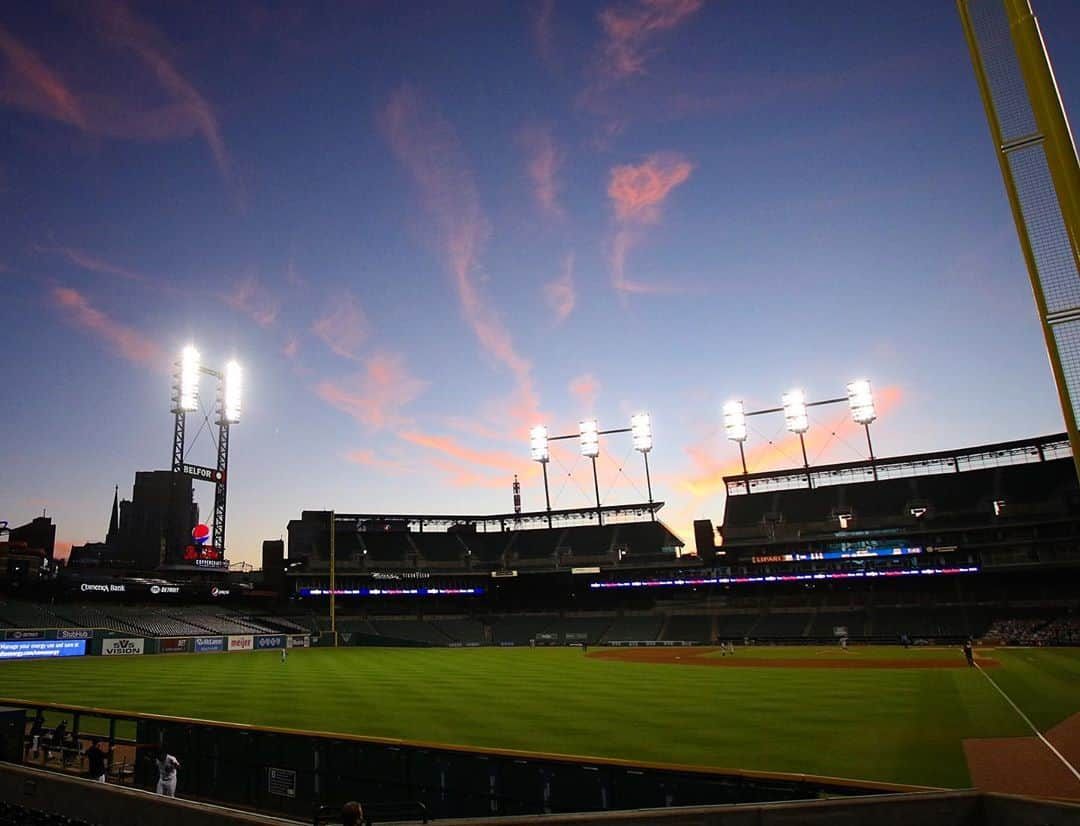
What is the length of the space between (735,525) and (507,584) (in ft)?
100

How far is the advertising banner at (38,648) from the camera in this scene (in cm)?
4294

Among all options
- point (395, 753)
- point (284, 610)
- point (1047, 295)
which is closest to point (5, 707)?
point (395, 753)

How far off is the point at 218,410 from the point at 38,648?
3049cm

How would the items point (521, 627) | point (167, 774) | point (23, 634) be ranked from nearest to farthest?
point (167, 774), point (23, 634), point (521, 627)

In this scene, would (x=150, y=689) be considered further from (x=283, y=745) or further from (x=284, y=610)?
(x=284, y=610)

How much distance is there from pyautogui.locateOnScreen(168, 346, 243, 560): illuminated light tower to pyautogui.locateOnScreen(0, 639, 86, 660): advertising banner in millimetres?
21399

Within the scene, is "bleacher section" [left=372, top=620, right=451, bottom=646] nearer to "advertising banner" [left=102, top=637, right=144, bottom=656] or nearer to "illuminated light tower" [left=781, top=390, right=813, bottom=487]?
"advertising banner" [left=102, top=637, right=144, bottom=656]

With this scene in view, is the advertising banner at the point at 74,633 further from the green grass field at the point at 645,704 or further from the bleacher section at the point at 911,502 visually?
the bleacher section at the point at 911,502

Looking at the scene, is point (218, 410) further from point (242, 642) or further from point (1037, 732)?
point (1037, 732)

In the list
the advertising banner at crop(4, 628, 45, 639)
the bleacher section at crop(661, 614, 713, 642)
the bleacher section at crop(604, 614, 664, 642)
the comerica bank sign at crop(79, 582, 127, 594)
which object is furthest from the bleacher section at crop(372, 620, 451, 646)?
the advertising banner at crop(4, 628, 45, 639)

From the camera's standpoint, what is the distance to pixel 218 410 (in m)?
70.5

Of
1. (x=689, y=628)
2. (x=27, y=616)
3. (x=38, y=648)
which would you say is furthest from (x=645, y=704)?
(x=27, y=616)

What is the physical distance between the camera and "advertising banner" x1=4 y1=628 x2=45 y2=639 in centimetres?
4381

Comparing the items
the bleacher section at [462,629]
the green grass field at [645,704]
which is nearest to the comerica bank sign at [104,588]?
the green grass field at [645,704]
